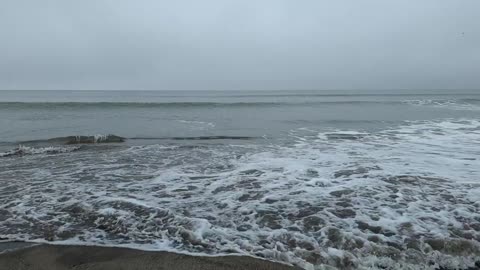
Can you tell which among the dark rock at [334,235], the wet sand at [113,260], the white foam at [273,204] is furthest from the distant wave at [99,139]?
the wet sand at [113,260]

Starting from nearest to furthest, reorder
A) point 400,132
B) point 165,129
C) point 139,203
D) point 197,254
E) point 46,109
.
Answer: point 197,254 < point 139,203 < point 400,132 < point 165,129 < point 46,109

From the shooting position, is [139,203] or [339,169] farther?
[339,169]

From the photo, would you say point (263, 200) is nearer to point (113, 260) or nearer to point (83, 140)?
point (113, 260)

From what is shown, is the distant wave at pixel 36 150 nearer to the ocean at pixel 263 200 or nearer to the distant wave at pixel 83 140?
the ocean at pixel 263 200

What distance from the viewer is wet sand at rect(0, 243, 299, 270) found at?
3771mm

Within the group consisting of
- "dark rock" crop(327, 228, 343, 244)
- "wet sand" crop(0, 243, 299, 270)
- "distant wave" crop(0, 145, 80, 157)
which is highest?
"distant wave" crop(0, 145, 80, 157)

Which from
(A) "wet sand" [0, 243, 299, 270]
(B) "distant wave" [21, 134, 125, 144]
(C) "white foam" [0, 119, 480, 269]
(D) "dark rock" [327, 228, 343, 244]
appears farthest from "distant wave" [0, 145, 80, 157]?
(D) "dark rock" [327, 228, 343, 244]

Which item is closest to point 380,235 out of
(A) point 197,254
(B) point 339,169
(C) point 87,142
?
(A) point 197,254

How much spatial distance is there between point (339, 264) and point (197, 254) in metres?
1.68

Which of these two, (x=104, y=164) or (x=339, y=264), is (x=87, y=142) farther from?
(x=339, y=264)

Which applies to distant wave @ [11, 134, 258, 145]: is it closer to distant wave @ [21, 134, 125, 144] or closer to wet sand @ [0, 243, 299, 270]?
distant wave @ [21, 134, 125, 144]

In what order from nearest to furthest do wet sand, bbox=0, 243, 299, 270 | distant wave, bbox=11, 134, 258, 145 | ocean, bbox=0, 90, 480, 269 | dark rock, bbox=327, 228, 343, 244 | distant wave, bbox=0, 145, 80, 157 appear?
1. wet sand, bbox=0, 243, 299, 270
2. ocean, bbox=0, 90, 480, 269
3. dark rock, bbox=327, 228, 343, 244
4. distant wave, bbox=0, 145, 80, 157
5. distant wave, bbox=11, 134, 258, 145

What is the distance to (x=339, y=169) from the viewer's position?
8328 millimetres

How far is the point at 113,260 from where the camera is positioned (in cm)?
390
